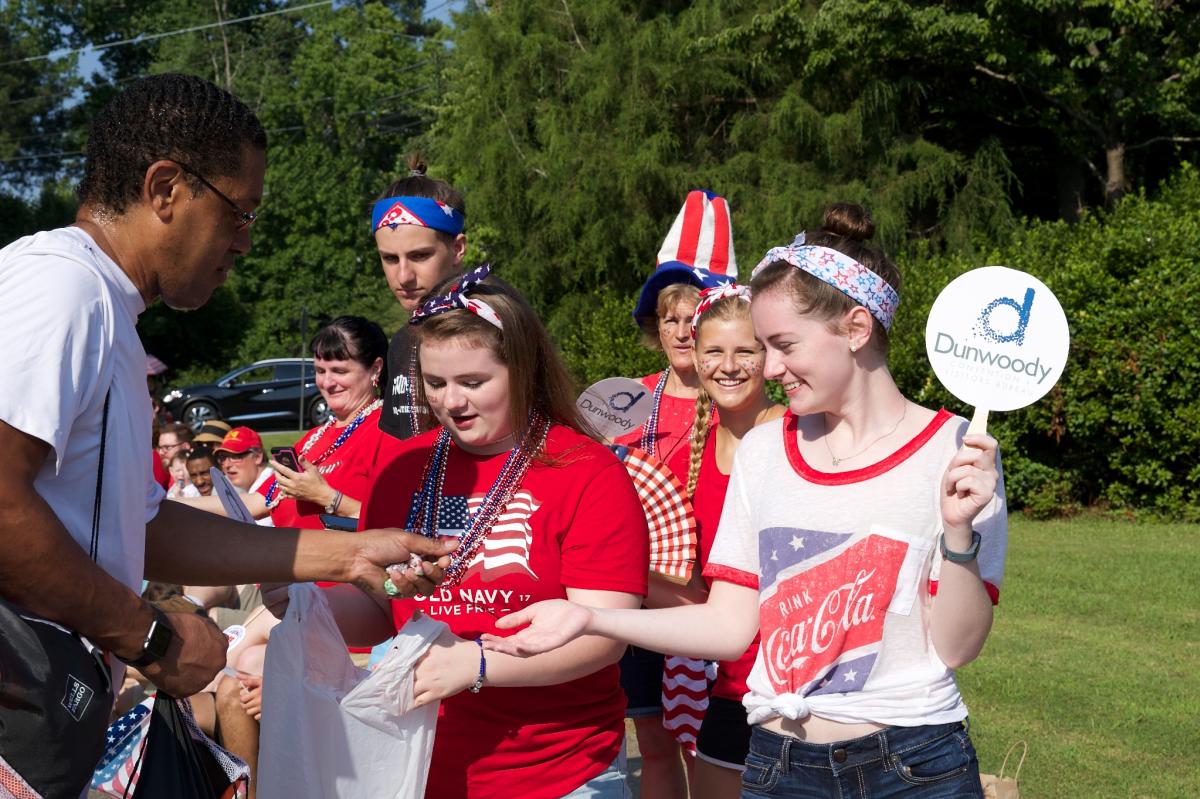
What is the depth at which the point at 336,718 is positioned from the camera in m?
2.64

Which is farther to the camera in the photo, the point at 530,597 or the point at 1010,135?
the point at 1010,135

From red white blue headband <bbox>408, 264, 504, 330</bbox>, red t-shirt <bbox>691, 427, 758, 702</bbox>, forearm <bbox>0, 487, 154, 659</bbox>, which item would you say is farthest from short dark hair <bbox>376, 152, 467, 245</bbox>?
forearm <bbox>0, 487, 154, 659</bbox>

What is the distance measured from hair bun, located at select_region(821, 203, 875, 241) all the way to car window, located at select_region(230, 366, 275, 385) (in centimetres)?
2810

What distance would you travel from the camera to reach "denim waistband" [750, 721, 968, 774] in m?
2.53

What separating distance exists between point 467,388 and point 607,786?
0.97 meters

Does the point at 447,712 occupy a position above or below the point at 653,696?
above

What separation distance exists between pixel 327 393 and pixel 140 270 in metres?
3.10

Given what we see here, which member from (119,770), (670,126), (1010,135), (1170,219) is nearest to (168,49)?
(670,126)

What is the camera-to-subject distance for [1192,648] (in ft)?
26.6

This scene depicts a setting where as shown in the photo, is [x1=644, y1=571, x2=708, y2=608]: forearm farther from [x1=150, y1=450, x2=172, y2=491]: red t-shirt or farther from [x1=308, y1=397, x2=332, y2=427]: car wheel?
[x1=308, y1=397, x2=332, y2=427]: car wheel

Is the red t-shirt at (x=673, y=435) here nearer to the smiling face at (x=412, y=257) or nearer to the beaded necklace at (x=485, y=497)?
the smiling face at (x=412, y=257)

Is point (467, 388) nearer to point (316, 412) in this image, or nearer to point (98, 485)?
point (98, 485)

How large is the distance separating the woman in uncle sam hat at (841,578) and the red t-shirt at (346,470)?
64.8 inches

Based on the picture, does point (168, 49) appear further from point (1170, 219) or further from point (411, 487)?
point (411, 487)
